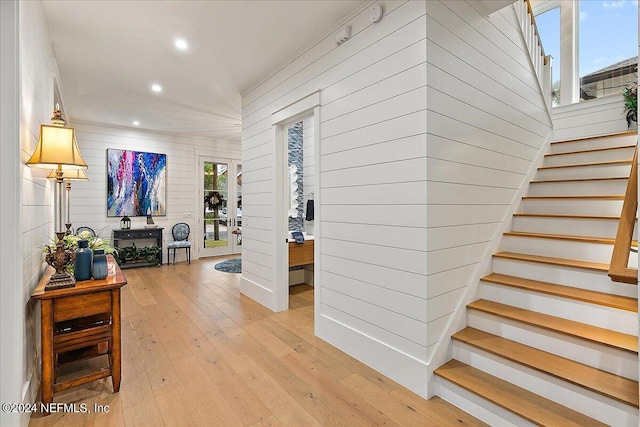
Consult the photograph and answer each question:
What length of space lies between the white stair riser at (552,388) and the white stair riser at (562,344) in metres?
0.24

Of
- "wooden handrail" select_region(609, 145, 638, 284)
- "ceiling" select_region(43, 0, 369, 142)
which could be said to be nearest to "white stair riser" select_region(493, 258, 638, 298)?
"wooden handrail" select_region(609, 145, 638, 284)

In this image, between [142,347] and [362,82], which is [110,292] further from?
[362,82]

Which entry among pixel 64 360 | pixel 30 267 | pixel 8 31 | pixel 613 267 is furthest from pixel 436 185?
pixel 64 360

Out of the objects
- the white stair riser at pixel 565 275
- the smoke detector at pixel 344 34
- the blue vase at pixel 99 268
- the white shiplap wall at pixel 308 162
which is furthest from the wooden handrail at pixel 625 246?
the white shiplap wall at pixel 308 162

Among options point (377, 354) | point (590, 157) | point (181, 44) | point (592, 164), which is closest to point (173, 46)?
point (181, 44)

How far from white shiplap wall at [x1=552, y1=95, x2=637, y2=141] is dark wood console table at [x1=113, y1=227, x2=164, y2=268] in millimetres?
7113

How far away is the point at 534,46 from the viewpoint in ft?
11.6

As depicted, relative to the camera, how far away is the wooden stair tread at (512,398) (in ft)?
5.30

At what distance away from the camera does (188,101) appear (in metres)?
4.71

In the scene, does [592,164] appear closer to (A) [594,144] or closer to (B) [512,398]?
(A) [594,144]

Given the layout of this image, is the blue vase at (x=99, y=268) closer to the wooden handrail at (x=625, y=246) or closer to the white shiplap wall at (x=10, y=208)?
the white shiplap wall at (x=10, y=208)

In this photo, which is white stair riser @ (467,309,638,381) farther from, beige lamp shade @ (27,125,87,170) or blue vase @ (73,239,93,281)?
beige lamp shade @ (27,125,87,170)

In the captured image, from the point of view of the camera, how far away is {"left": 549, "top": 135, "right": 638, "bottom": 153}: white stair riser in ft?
10.7

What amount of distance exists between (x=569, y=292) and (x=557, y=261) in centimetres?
32
